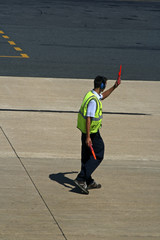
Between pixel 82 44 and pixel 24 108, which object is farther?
pixel 82 44

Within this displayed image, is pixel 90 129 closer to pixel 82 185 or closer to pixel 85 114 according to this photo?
pixel 85 114

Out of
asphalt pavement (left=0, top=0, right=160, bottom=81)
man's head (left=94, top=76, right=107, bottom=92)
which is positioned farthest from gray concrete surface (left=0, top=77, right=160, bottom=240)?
→ asphalt pavement (left=0, top=0, right=160, bottom=81)

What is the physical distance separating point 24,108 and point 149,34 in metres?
14.3

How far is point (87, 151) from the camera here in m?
8.59

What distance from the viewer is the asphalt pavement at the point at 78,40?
1789 cm

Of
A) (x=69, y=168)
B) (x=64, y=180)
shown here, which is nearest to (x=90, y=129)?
(x=64, y=180)

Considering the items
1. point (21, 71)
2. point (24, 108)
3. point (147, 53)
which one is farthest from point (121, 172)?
point (147, 53)

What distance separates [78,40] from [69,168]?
14.0 metres

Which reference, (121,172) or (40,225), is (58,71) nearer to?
(121,172)

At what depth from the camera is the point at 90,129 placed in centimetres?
845

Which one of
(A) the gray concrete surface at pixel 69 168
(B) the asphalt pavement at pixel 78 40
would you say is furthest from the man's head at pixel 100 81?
(B) the asphalt pavement at pixel 78 40

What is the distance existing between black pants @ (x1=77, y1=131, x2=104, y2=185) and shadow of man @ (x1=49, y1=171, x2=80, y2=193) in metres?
0.19

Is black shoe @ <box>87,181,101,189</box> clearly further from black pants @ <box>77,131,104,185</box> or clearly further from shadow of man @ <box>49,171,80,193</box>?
shadow of man @ <box>49,171,80,193</box>

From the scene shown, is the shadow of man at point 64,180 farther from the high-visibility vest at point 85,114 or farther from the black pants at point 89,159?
the high-visibility vest at point 85,114
